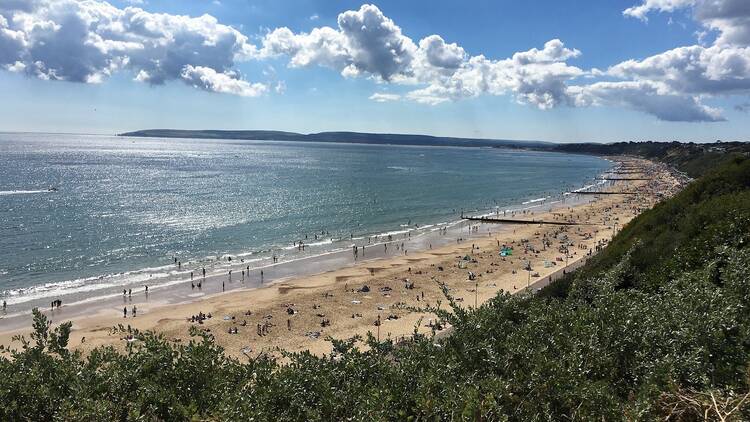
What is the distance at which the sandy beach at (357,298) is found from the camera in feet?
98.5

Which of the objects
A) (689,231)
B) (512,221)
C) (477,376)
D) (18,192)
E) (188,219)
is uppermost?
(689,231)

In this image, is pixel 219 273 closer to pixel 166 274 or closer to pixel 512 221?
pixel 166 274

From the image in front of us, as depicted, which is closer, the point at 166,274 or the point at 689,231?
the point at 689,231

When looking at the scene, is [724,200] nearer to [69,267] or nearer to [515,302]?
[515,302]

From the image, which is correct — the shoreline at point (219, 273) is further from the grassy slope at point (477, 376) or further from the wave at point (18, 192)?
the wave at point (18, 192)

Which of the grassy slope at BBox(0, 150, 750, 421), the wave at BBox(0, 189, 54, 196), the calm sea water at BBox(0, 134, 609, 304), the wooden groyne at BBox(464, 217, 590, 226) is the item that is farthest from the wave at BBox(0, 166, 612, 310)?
the wave at BBox(0, 189, 54, 196)

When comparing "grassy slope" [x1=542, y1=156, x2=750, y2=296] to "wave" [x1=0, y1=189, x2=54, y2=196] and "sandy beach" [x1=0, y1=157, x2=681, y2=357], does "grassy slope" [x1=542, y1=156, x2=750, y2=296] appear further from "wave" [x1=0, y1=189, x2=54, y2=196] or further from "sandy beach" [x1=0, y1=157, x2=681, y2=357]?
"wave" [x1=0, y1=189, x2=54, y2=196]

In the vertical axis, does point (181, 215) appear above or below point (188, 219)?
above

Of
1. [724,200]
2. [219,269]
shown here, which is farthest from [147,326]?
[724,200]

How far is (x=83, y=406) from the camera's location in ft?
20.0

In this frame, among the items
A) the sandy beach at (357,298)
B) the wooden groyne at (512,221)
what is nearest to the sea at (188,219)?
the wooden groyne at (512,221)

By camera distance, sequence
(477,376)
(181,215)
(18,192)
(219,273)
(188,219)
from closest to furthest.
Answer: (477,376)
(219,273)
(188,219)
(181,215)
(18,192)

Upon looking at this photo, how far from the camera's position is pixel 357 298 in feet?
123

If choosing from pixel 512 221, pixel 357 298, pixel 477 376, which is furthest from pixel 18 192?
pixel 477 376
